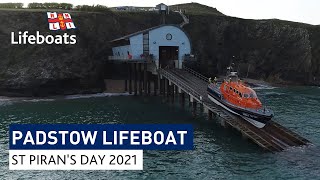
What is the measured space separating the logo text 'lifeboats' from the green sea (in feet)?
45.2

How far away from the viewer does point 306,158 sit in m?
30.3

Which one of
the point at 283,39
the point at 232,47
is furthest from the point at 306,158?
the point at 283,39

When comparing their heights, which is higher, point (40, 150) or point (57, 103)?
point (40, 150)

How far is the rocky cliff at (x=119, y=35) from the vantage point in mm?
71688

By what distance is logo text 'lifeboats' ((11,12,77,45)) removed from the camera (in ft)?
242

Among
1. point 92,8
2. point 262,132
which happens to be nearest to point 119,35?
point 92,8

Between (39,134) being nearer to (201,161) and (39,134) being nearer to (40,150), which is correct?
(40,150)

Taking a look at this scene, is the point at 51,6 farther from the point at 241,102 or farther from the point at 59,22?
the point at 241,102

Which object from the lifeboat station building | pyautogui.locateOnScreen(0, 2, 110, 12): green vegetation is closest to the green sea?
the lifeboat station building

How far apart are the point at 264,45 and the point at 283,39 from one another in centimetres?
697

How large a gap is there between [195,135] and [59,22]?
51.3 meters

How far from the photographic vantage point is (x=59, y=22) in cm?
7775
